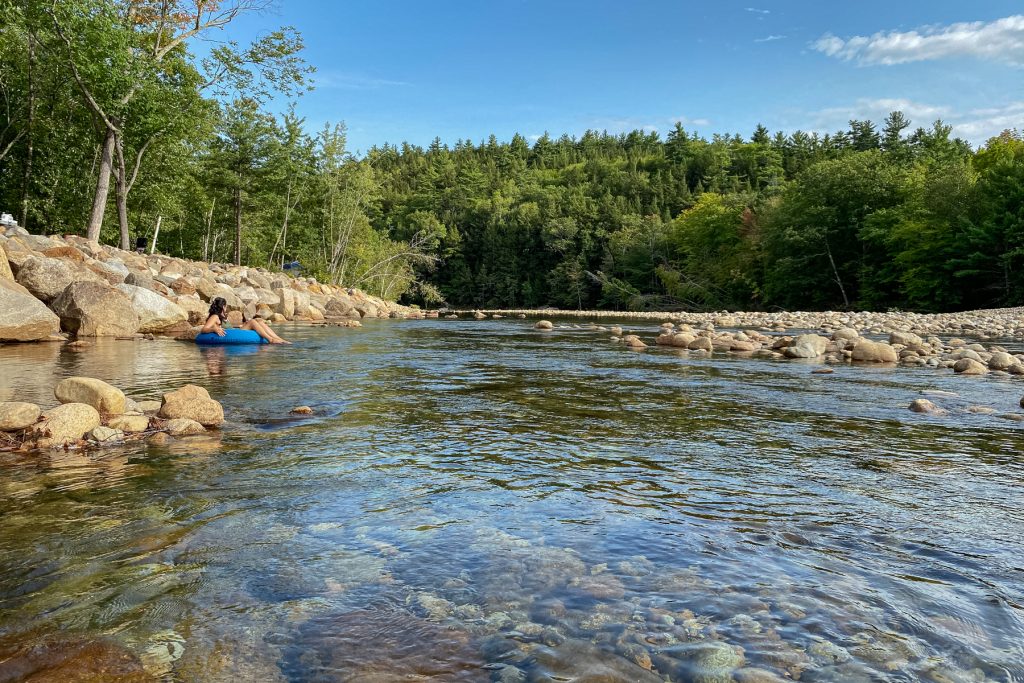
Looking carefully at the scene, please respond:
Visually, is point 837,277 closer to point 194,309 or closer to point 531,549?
point 194,309

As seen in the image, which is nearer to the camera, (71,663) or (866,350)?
(71,663)

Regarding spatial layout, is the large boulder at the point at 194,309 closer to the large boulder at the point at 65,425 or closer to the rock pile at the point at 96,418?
the rock pile at the point at 96,418

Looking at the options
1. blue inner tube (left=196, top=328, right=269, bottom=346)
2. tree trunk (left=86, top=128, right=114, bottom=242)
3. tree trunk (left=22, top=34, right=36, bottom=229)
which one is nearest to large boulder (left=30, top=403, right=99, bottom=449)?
blue inner tube (left=196, top=328, right=269, bottom=346)

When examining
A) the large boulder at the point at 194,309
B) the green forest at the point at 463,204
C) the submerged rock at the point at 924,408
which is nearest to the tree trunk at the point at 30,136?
the green forest at the point at 463,204

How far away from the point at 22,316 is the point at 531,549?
1239 cm

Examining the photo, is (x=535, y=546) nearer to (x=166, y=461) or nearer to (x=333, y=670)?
(x=333, y=670)

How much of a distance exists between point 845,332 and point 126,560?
17155 millimetres

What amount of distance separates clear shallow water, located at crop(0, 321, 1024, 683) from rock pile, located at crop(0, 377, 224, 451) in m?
0.37

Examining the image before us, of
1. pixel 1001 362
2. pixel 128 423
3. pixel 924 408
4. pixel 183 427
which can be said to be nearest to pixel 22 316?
pixel 128 423

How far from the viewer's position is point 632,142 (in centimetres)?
13575

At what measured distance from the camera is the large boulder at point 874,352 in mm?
12328

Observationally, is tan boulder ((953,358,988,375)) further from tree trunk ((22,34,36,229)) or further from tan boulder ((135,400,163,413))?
tree trunk ((22,34,36,229))

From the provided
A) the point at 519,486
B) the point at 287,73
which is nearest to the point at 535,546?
the point at 519,486

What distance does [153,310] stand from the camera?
14898mm
